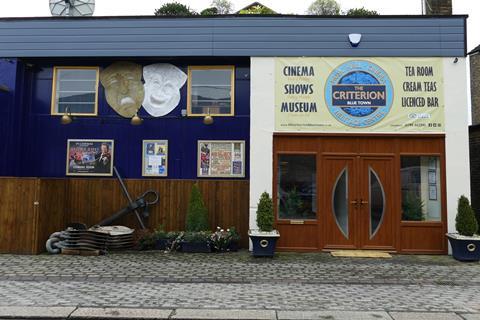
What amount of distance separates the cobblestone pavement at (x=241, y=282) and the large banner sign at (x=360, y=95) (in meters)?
3.23

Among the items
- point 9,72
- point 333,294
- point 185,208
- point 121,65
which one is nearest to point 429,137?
point 333,294

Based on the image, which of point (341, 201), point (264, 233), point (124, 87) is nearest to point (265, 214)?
point (264, 233)

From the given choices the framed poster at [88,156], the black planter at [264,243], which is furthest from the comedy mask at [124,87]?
the black planter at [264,243]

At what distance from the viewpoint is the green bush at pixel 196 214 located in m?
10.6

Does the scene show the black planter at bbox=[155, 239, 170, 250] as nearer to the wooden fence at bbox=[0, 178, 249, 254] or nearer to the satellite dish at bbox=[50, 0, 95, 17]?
the wooden fence at bbox=[0, 178, 249, 254]

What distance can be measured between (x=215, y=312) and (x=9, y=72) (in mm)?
9145

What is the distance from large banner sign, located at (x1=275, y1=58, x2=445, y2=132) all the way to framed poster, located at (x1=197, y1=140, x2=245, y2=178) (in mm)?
1310

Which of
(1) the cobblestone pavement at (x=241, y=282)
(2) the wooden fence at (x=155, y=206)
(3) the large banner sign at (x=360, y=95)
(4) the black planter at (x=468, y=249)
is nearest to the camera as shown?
(1) the cobblestone pavement at (x=241, y=282)

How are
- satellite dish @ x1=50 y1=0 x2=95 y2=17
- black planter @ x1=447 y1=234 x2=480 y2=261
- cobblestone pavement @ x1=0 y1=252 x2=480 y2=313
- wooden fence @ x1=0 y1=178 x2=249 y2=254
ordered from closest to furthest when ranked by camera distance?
1. cobblestone pavement @ x1=0 y1=252 x2=480 y2=313
2. black planter @ x1=447 y1=234 x2=480 y2=261
3. wooden fence @ x1=0 y1=178 x2=249 y2=254
4. satellite dish @ x1=50 y1=0 x2=95 y2=17

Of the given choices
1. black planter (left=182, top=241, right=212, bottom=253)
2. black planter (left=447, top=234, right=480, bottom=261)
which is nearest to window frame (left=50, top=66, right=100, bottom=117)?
black planter (left=182, top=241, right=212, bottom=253)

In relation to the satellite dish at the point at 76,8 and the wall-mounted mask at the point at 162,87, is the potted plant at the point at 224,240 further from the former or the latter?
the satellite dish at the point at 76,8

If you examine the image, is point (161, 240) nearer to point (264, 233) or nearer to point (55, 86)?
→ point (264, 233)

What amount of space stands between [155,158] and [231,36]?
374 cm

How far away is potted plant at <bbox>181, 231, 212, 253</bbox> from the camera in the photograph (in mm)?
10320
